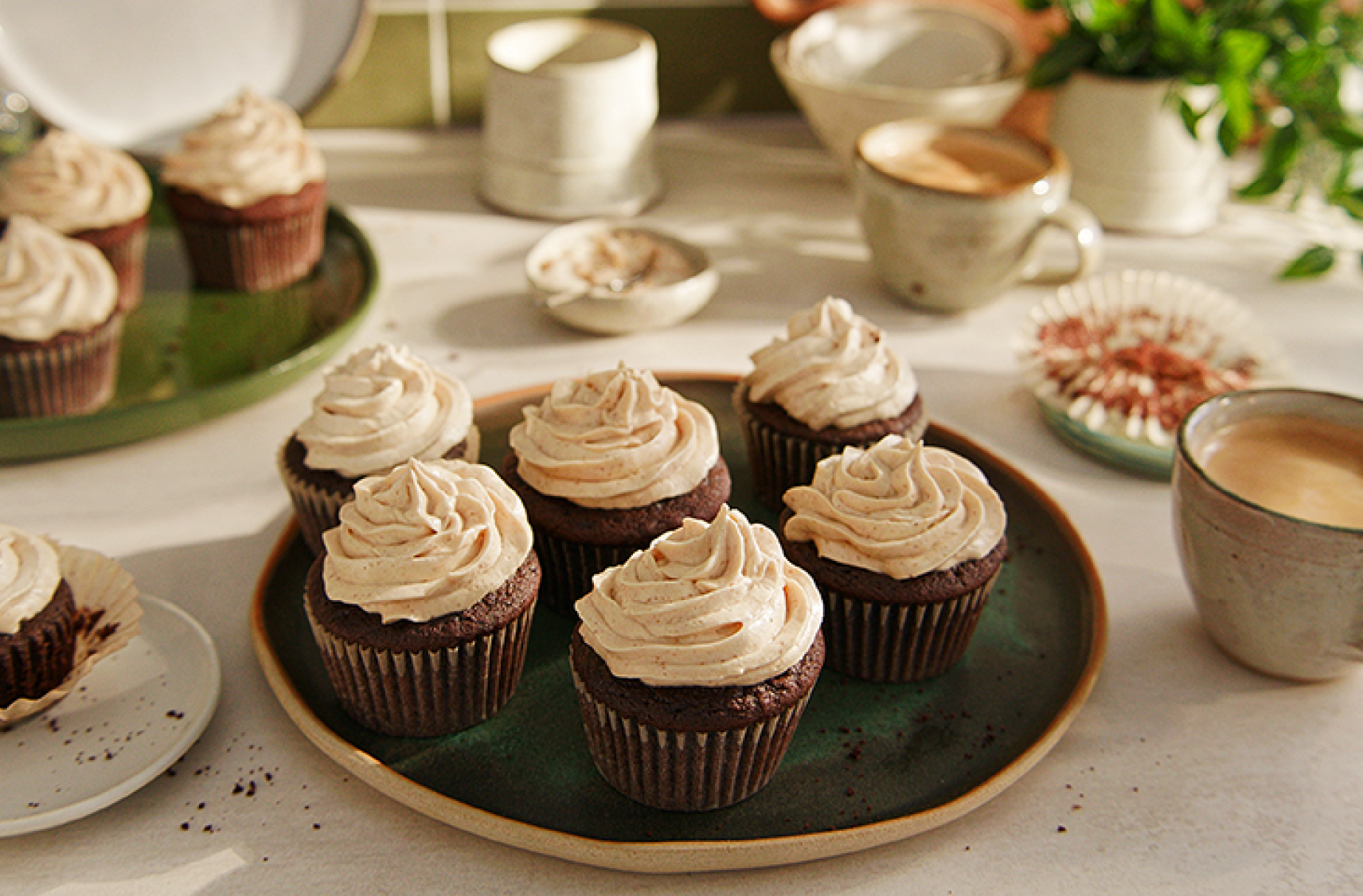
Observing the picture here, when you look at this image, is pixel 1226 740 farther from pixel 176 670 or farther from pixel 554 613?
pixel 176 670

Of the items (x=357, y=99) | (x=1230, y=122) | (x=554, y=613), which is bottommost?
(x=554, y=613)

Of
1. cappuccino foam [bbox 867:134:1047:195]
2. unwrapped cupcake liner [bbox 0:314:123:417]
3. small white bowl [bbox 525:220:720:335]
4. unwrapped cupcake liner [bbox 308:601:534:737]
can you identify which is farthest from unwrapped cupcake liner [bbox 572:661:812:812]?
cappuccino foam [bbox 867:134:1047:195]

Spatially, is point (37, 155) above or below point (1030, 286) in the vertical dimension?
above

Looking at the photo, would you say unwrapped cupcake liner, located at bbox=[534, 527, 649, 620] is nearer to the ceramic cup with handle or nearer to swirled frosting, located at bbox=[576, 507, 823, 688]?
swirled frosting, located at bbox=[576, 507, 823, 688]

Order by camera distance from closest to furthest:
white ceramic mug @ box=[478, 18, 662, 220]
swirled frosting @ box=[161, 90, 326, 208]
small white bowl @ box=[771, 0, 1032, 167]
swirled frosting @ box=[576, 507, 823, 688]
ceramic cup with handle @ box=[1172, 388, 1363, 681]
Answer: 1. swirled frosting @ box=[576, 507, 823, 688]
2. ceramic cup with handle @ box=[1172, 388, 1363, 681]
3. swirled frosting @ box=[161, 90, 326, 208]
4. white ceramic mug @ box=[478, 18, 662, 220]
5. small white bowl @ box=[771, 0, 1032, 167]

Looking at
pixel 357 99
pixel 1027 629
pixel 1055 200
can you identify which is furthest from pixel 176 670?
pixel 357 99

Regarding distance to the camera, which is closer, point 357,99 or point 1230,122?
point 1230,122

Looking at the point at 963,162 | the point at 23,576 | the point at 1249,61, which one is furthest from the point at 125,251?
the point at 1249,61
